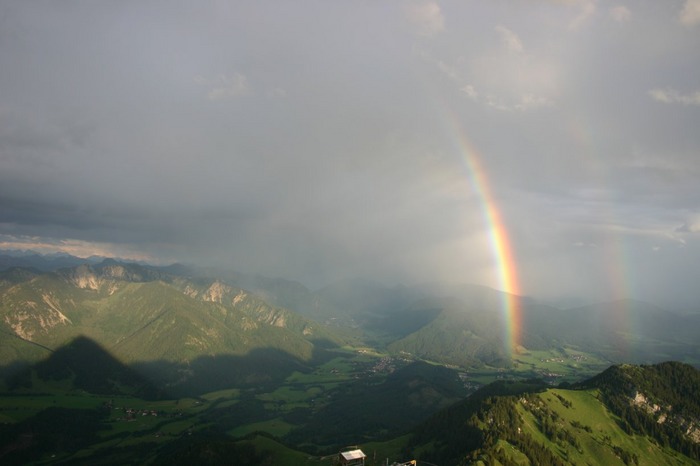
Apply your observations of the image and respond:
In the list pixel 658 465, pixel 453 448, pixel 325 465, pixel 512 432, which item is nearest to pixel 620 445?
pixel 658 465

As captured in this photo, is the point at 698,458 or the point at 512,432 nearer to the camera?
the point at 512,432

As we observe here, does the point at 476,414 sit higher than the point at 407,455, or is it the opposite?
the point at 476,414

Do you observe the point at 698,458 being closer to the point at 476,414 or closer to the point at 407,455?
the point at 476,414

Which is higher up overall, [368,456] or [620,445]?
[620,445]

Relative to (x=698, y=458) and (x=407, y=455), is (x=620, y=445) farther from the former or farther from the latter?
(x=407, y=455)

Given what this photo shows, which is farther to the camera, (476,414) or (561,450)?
(476,414)

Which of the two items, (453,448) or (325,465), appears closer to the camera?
(453,448)

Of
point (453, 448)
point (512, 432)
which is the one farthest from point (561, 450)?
point (453, 448)

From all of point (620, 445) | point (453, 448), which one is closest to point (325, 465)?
point (453, 448)

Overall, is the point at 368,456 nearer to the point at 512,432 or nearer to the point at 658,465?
the point at 512,432
